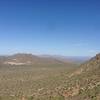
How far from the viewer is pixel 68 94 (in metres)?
41.0

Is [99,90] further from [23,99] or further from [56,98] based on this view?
[23,99]

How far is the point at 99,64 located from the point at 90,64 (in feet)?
20.4

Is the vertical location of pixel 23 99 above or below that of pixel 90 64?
below

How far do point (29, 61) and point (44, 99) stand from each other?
531 feet

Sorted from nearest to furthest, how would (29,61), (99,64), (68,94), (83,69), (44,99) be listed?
(44,99) < (68,94) < (99,64) < (83,69) < (29,61)

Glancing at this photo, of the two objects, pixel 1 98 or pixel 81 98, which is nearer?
pixel 81 98

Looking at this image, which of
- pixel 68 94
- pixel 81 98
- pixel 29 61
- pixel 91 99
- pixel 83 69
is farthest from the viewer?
pixel 29 61

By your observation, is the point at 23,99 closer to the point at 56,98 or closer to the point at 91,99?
the point at 56,98

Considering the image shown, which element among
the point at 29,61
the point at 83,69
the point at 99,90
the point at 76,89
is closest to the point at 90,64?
the point at 83,69

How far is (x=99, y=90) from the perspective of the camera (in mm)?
35625

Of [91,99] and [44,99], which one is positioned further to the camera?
[44,99]

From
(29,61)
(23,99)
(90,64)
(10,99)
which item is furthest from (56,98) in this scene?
(29,61)

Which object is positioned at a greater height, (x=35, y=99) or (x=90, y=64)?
(x=90, y=64)

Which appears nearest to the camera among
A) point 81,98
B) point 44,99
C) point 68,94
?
point 81,98
